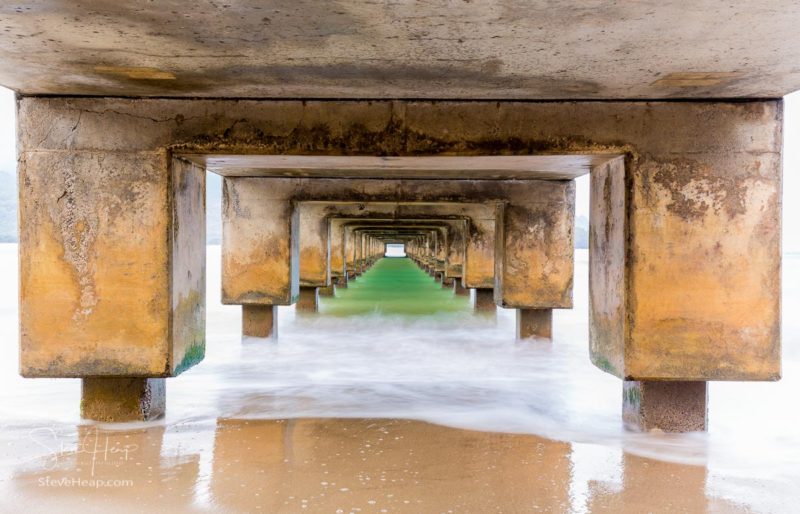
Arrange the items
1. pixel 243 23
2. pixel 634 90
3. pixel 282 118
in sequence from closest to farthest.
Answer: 1. pixel 243 23
2. pixel 634 90
3. pixel 282 118

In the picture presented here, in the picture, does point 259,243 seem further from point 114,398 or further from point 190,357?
point 114,398

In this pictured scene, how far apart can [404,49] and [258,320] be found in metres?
7.51

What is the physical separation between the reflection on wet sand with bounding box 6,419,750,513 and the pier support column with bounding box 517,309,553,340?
5528mm

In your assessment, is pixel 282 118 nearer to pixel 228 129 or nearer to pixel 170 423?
pixel 228 129

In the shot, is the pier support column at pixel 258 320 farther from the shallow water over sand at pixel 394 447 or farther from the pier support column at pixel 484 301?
the pier support column at pixel 484 301

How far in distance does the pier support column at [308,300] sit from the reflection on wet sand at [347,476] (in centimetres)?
936

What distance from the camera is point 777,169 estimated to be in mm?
4734

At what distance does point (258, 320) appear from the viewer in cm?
1032

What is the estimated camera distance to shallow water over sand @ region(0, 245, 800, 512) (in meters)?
3.83

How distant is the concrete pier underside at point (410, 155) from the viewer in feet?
15.7

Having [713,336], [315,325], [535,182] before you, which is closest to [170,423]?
[713,336]

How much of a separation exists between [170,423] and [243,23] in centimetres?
358

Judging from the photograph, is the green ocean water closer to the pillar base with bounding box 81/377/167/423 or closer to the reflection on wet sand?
the pillar base with bounding box 81/377/167/423

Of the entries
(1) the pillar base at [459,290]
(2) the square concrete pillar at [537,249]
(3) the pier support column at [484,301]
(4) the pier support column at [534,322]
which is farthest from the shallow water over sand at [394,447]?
(1) the pillar base at [459,290]
